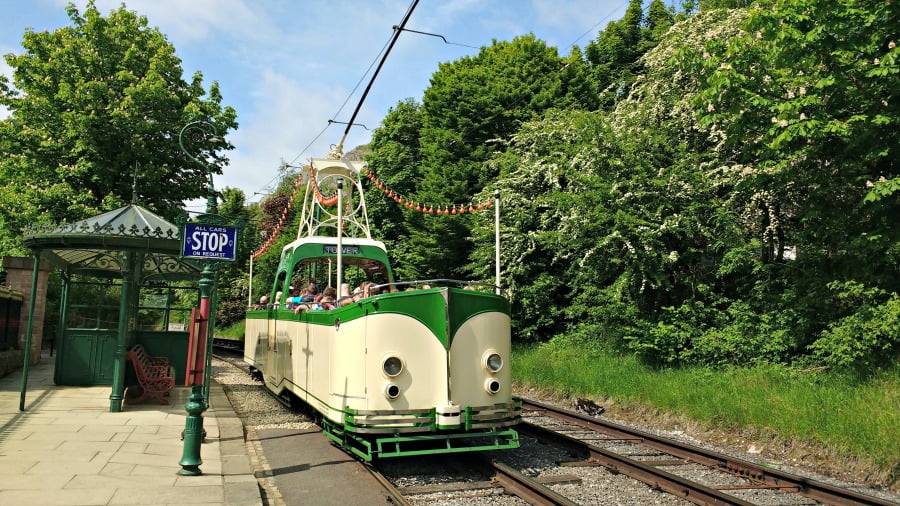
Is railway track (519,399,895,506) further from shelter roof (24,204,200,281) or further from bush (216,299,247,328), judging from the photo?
bush (216,299,247,328)

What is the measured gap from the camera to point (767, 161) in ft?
38.0

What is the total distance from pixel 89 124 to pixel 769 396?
18268 millimetres

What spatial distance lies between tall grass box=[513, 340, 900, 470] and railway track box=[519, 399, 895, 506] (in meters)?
1.50

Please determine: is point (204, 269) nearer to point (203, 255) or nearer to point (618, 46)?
point (203, 255)

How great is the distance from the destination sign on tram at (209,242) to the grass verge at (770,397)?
26.0 feet

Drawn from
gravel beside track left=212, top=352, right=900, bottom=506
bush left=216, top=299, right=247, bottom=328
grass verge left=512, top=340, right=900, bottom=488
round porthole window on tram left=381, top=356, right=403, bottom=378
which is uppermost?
bush left=216, top=299, right=247, bottom=328

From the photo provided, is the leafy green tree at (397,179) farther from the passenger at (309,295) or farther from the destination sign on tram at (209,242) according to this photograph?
the destination sign on tram at (209,242)

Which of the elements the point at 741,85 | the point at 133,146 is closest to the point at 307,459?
the point at 741,85

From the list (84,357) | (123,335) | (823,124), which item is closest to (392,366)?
(123,335)

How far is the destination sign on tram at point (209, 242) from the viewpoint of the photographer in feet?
26.7

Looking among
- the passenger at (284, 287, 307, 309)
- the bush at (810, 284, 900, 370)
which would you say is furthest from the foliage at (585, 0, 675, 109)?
the passenger at (284, 287, 307, 309)

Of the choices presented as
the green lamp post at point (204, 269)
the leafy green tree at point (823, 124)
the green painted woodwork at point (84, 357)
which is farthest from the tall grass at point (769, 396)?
the green painted woodwork at point (84, 357)

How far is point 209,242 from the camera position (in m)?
8.25

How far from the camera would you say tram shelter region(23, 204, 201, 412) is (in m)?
11.1
